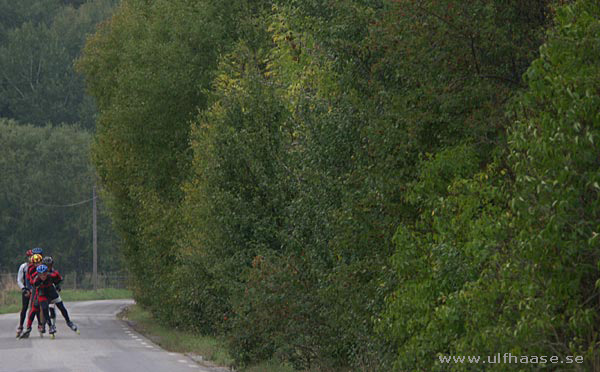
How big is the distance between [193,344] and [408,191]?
44.7 feet

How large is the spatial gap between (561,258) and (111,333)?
22571 mm

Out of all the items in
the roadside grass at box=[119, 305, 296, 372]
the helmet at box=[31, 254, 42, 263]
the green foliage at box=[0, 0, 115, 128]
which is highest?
the green foliage at box=[0, 0, 115, 128]

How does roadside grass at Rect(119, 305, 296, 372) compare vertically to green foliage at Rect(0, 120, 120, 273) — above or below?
below

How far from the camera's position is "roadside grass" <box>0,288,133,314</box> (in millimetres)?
54381

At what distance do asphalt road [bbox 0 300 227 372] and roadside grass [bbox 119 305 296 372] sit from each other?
0.42 m

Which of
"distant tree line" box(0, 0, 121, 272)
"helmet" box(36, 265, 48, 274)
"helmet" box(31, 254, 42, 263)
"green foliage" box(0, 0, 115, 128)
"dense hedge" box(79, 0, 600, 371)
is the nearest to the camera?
"dense hedge" box(79, 0, 600, 371)

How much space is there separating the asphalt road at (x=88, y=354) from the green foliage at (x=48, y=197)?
2339 inches

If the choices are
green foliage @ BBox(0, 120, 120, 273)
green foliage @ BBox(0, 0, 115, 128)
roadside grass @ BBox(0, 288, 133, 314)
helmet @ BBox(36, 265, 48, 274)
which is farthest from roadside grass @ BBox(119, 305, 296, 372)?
green foliage @ BBox(0, 0, 115, 128)

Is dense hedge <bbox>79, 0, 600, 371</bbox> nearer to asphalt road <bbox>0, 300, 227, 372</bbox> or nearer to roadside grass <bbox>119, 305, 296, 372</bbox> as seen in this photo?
roadside grass <bbox>119, 305, 296, 372</bbox>

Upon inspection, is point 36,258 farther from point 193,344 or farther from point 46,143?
point 46,143

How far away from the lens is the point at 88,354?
22.0 meters

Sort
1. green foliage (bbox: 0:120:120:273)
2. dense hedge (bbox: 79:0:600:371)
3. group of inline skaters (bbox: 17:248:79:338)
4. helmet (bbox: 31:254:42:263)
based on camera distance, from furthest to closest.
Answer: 1. green foliage (bbox: 0:120:120:273)
2. helmet (bbox: 31:254:42:263)
3. group of inline skaters (bbox: 17:248:79:338)
4. dense hedge (bbox: 79:0:600:371)

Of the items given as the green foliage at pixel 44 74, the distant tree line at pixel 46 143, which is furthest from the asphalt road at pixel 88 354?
the green foliage at pixel 44 74

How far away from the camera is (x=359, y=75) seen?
1400cm
